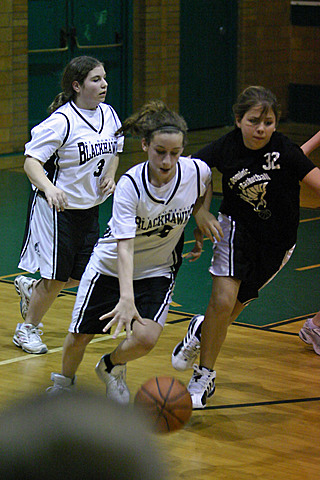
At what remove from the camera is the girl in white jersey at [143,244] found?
3.48 metres

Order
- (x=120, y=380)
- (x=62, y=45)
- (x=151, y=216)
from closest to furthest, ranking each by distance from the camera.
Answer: (x=151, y=216) < (x=120, y=380) < (x=62, y=45)

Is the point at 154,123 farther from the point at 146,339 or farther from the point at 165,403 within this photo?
the point at 165,403

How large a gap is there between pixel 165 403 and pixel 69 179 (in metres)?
1.65

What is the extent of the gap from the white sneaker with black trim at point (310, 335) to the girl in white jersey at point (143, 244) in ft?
4.17

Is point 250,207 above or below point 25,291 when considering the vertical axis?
above

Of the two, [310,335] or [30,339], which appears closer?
[30,339]

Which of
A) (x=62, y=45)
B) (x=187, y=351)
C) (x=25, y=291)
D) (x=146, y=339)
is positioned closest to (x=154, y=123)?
(x=146, y=339)

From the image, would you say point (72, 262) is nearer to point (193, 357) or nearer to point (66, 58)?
point (193, 357)

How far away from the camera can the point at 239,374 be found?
441 cm

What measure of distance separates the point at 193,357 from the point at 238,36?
1028 centimetres

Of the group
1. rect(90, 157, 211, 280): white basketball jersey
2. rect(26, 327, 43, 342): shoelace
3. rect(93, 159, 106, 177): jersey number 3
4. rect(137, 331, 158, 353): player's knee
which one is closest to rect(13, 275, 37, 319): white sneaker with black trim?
rect(26, 327, 43, 342): shoelace

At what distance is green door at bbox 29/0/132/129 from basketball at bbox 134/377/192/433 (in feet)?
28.4

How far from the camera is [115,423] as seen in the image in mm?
846

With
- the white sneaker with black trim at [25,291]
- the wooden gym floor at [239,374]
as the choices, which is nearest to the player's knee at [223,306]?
the wooden gym floor at [239,374]
